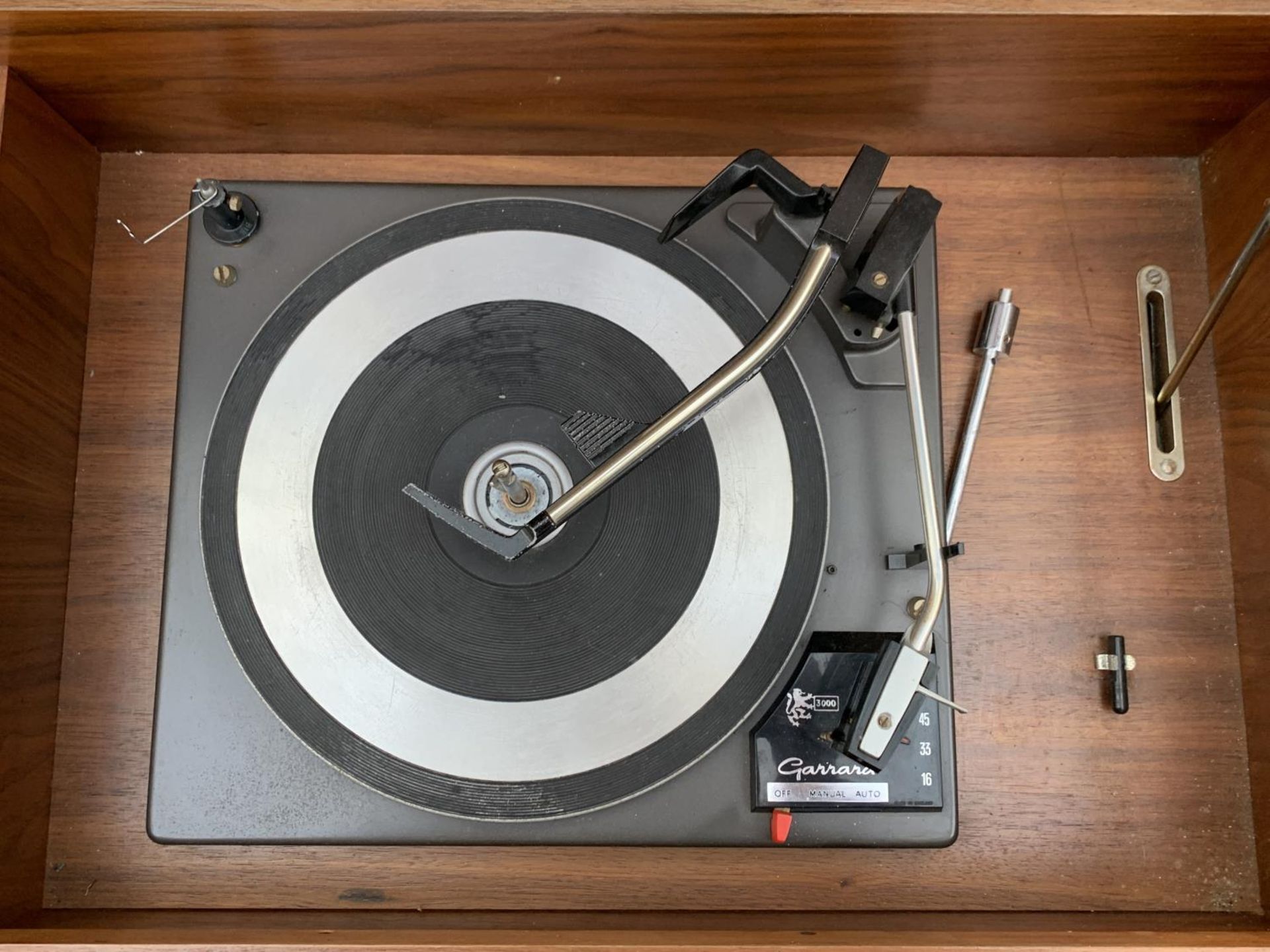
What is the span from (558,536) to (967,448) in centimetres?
38

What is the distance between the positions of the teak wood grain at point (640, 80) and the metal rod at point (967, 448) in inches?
9.2

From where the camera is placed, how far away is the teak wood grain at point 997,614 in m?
0.84

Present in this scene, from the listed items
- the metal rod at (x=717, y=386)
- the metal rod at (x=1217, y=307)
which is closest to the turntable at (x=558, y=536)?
the metal rod at (x=717, y=386)

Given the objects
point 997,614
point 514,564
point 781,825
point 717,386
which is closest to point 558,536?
point 514,564

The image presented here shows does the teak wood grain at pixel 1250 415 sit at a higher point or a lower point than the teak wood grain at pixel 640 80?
lower

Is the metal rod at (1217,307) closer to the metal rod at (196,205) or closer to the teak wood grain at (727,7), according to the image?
the teak wood grain at (727,7)

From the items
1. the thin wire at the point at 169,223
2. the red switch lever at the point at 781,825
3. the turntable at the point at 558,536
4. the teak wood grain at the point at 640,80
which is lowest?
the red switch lever at the point at 781,825

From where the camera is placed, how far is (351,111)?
89cm

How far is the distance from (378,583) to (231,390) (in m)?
0.22

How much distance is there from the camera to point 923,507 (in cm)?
79

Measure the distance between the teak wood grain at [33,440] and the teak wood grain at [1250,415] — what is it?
1.04 metres

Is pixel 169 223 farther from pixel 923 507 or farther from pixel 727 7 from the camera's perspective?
pixel 923 507

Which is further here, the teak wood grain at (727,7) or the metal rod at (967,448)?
the metal rod at (967,448)

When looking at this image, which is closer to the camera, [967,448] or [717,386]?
[717,386]
